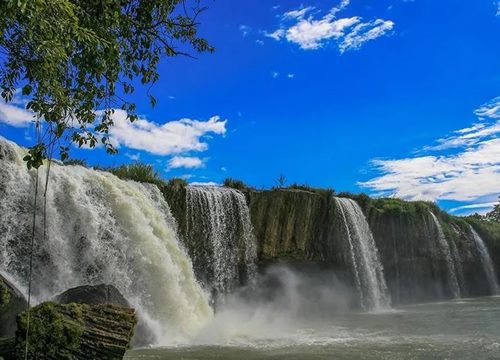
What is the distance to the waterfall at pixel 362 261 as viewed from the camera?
23.0 metres

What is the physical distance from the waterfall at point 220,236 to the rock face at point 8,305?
962 centimetres

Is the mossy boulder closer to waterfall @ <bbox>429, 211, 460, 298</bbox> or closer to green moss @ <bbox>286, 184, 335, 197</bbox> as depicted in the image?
green moss @ <bbox>286, 184, 335, 197</bbox>

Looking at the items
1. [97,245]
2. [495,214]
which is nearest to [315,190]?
[97,245]

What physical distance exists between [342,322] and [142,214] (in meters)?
7.40

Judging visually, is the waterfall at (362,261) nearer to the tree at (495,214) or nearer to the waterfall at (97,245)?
the waterfall at (97,245)

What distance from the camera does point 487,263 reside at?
97.5 ft

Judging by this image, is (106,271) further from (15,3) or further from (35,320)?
(15,3)

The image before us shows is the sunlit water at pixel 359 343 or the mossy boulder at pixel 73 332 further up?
the mossy boulder at pixel 73 332

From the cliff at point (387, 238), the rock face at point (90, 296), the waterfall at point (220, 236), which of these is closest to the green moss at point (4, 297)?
the rock face at point (90, 296)

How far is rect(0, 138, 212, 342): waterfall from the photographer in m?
12.0

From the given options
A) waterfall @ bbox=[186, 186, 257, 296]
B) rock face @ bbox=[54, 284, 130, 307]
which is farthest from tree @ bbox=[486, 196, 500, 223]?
rock face @ bbox=[54, 284, 130, 307]

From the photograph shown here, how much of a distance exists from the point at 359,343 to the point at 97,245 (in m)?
6.83

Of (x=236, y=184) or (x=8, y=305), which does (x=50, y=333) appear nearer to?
(x=8, y=305)

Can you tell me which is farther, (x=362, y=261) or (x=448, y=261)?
(x=448, y=261)
